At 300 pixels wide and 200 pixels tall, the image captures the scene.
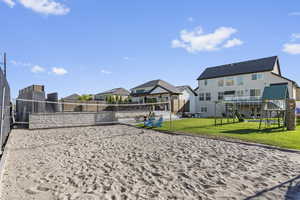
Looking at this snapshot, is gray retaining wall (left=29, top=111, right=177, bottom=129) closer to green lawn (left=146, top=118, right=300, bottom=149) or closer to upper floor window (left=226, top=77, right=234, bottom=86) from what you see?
green lawn (left=146, top=118, right=300, bottom=149)

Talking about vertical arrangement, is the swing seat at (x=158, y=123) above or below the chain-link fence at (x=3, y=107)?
below

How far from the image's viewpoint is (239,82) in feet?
93.5

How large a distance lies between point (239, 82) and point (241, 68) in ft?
7.78

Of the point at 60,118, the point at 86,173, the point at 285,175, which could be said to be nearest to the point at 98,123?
the point at 60,118

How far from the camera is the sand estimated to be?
3182 millimetres

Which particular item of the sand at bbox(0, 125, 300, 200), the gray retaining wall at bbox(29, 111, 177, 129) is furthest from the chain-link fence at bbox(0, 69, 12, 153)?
the gray retaining wall at bbox(29, 111, 177, 129)

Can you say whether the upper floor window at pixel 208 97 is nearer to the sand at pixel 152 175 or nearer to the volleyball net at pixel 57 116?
the volleyball net at pixel 57 116

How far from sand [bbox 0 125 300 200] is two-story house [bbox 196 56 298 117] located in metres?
20.6

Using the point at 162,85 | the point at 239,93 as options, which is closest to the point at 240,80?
the point at 239,93

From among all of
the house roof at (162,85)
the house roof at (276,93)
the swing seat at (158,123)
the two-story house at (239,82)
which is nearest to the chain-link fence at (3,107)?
the swing seat at (158,123)

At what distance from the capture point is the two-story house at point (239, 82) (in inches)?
1001

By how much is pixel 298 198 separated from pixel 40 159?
6253 millimetres

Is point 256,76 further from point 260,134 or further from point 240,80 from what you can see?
point 260,134

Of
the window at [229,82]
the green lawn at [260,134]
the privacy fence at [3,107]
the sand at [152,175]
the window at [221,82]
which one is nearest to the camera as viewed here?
the sand at [152,175]
